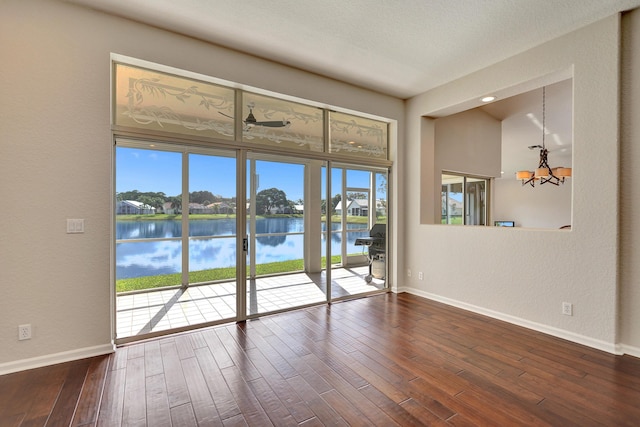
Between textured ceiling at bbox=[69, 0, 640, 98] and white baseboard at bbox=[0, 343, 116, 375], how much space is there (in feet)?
10.2

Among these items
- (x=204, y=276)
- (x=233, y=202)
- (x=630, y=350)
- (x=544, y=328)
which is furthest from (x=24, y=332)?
(x=630, y=350)

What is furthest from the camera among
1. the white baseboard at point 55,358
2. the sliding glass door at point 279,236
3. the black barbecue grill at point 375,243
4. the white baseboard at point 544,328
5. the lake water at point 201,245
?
the black barbecue grill at point 375,243

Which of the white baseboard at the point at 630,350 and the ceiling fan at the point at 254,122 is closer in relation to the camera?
the white baseboard at the point at 630,350

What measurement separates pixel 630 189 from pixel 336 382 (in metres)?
3.20

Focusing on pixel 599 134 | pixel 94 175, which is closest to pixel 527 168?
pixel 599 134

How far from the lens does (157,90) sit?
3139 millimetres

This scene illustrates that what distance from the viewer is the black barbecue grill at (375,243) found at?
4934 mm

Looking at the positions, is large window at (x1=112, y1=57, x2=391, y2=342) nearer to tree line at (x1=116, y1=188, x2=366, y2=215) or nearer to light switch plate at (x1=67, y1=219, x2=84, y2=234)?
tree line at (x1=116, y1=188, x2=366, y2=215)

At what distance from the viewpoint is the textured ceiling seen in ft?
8.70

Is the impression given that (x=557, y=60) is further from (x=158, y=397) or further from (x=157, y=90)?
(x=158, y=397)

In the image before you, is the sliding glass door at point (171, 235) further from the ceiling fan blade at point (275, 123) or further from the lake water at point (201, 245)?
the ceiling fan blade at point (275, 123)

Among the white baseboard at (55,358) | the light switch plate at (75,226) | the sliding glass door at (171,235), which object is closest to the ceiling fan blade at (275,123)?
the sliding glass door at (171,235)

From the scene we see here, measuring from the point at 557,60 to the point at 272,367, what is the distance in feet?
13.7

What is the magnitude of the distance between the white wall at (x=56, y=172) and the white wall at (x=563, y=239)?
13.5 feet
